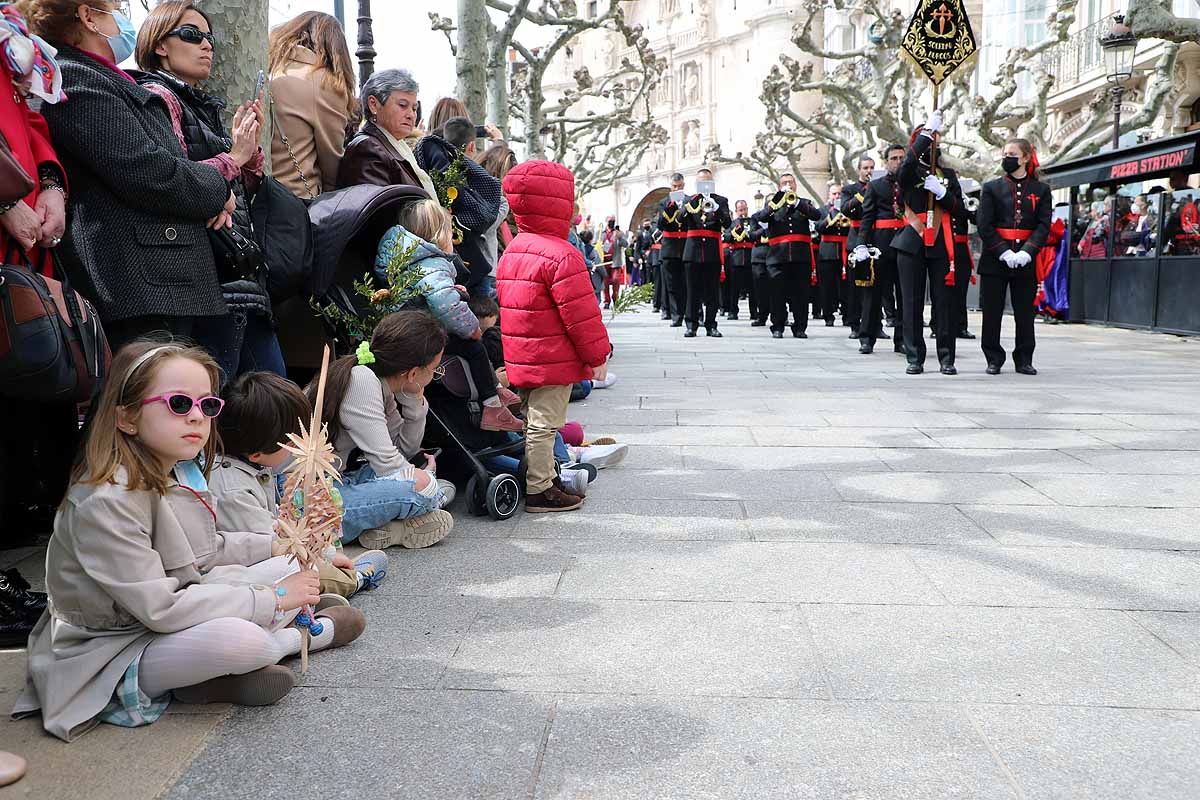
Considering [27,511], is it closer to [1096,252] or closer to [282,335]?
[282,335]

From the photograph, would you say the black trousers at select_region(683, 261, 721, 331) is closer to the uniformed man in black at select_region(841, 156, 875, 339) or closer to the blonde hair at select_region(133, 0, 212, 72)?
the uniformed man in black at select_region(841, 156, 875, 339)

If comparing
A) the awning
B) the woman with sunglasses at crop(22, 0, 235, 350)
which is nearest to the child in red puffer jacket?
the woman with sunglasses at crop(22, 0, 235, 350)

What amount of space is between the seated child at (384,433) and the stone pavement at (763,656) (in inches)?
6.5

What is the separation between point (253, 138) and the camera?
403 centimetres

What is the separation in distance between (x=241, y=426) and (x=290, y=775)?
1156 millimetres

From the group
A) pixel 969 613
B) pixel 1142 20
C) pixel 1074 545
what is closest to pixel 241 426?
pixel 969 613

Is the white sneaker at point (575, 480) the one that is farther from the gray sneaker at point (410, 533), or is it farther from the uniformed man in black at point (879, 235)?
the uniformed man in black at point (879, 235)

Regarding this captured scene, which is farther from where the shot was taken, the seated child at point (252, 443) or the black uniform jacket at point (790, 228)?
the black uniform jacket at point (790, 228)

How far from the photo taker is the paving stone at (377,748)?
2475 mm

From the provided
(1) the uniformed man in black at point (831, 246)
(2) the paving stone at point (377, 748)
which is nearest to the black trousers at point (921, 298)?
(1) the uniformed man in black at point (831, 246)

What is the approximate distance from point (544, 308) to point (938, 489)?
2.15m

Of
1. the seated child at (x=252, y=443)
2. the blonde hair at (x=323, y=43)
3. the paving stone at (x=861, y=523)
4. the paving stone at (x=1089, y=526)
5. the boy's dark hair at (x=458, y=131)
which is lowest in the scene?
the paving stone at (x=1089, y=526)

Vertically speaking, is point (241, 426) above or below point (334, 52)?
below

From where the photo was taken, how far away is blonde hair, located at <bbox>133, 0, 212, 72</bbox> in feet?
13.4
